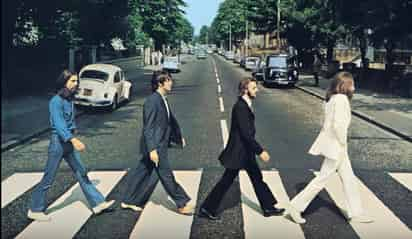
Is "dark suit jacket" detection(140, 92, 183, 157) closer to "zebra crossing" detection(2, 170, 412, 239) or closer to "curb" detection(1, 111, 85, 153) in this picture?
"zebra crossing" detection(2, 170, 412, 239)

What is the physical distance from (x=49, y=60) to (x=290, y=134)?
17.2 m

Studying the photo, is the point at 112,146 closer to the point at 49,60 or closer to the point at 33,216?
the point at 33,216

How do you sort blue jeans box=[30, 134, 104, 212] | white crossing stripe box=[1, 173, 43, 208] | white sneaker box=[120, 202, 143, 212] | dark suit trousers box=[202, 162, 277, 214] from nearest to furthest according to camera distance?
blue jeans box=[30, 134, 104, 212] → dark suit trousers box=[202, 162, 277, 214] → white sneaker box=[120, 202, 143, 212] → white crossing stripe box=[1, 173, 43, 208]

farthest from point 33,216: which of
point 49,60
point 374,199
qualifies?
point 49,60

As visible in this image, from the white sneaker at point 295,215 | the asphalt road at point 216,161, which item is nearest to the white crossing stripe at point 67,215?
the asphalt road at point 216,161

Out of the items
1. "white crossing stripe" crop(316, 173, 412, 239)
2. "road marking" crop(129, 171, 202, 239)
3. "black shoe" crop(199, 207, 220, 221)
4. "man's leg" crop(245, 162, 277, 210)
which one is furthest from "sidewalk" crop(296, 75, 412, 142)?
"black shoe" crop(199, 207, 220, 221)

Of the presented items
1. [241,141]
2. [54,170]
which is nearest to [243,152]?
[241,141]

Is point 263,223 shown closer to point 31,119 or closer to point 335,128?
point 335,128

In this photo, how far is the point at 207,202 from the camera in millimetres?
6430

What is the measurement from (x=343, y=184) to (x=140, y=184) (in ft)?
8.24

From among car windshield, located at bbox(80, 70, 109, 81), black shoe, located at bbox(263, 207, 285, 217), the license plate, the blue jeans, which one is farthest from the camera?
car windshield, located at bbox(80, 70, 109, 81)

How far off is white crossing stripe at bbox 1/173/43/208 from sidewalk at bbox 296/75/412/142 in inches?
351

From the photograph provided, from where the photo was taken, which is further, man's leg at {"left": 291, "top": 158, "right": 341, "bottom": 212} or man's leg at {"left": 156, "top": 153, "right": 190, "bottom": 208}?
man's leg at {"left": 156, "top": 153, "right": 190, "bottom": 208}

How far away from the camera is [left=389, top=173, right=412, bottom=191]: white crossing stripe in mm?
8355
